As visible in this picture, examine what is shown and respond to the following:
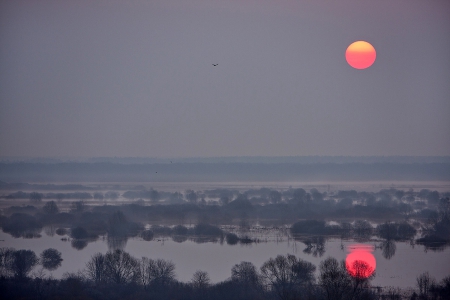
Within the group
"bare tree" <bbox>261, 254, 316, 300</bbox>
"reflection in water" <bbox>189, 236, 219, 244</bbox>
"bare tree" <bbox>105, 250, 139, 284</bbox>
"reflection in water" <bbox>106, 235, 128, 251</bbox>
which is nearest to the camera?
"bare tree" <bbox>261, 254, 316, 300</bbox>

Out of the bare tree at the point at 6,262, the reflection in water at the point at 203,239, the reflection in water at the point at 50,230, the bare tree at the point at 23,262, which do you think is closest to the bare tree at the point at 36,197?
the reflection in water at the point at 50,230

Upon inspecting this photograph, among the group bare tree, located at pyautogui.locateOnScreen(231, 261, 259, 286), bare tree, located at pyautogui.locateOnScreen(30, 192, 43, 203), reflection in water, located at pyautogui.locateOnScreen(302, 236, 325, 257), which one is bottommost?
bare tree, located at pyautogui.locateOnScreen(231, 261, 259, 286)

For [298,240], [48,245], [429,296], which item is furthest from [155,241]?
[429,296]

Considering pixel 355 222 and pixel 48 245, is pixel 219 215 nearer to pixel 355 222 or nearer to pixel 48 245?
pixel 355 222

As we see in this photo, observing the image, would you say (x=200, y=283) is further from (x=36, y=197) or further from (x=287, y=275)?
(x=36, y=197)

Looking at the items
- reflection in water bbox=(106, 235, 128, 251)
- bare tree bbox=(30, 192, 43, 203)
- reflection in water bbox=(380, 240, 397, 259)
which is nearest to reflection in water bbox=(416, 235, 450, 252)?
reflection in water bbox=(380, 240, 397, 259)

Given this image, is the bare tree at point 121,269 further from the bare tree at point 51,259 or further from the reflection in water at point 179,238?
the reflection in water at point 179,238

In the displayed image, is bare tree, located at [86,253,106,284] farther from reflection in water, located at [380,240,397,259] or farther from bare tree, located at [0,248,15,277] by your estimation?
reflection in water, located at [380,240,397,259]

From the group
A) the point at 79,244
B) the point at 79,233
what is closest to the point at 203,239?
the point at 79,244
